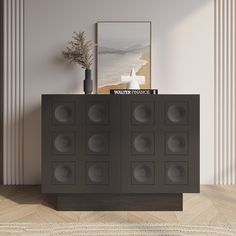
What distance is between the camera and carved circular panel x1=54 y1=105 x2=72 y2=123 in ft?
7.69

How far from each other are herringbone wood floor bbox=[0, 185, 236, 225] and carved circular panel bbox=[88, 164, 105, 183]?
0.67ft

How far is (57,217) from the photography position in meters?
2.23

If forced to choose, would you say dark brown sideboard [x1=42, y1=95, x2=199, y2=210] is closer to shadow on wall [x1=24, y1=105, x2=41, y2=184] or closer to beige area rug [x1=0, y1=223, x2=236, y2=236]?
beige area rug [x1=0, y1=223, x2=236, y2=236]

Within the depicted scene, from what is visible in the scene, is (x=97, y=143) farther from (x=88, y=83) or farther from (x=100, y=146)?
(x=88, y=83)

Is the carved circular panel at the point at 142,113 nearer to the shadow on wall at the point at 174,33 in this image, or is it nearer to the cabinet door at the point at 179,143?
the cabinet door at the point at 179,143

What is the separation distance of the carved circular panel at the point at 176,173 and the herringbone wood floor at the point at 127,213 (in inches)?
7.9

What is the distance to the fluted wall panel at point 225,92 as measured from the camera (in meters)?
3.08

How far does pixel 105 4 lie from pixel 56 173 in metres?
1.46

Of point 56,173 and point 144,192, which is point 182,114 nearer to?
point 144,192

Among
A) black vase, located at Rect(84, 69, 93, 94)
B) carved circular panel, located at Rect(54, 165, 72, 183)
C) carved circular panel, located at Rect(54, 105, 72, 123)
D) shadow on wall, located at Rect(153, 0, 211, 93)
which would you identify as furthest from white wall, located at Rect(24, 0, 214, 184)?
carved circular panel, located at Rect(54, 165, 72, 183)

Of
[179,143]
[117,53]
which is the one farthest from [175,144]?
[117,53]

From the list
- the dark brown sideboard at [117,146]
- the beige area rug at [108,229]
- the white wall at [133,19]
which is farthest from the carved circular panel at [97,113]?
the white wall at [133,19]

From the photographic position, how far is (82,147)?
7.73 feet

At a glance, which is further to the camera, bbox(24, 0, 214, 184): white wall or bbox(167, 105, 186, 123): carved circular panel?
bbox(24, 0, 214, 184): white wall
